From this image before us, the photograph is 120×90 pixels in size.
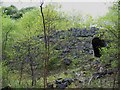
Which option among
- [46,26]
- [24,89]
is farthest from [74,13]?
[24,89]

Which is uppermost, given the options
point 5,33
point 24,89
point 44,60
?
point 5,33

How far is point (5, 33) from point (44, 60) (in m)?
1.59

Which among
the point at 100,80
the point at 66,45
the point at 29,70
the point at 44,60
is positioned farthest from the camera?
the point at 66,45

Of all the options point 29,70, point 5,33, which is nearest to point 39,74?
point 29,70

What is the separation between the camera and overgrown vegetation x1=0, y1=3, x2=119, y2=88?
8.51m

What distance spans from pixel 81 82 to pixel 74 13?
2439mm

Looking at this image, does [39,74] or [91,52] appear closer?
[39,74]

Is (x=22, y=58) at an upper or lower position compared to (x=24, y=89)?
upper

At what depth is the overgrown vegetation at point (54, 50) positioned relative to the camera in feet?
27.9

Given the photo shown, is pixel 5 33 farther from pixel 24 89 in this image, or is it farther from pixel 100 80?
pixel 100 80

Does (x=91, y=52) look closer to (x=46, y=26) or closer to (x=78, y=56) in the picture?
(x=78, y=56)

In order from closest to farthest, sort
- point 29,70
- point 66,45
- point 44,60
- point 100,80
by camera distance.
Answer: point 100,80
point 44,60
point 29,70
point 66,45

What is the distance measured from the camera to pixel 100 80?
9258mm

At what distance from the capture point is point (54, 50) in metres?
10.8
